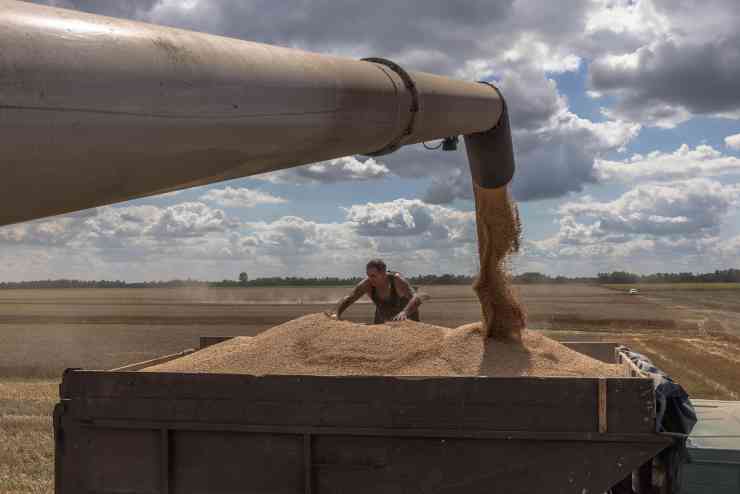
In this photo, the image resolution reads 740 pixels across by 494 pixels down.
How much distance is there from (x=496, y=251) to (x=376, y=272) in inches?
48.3

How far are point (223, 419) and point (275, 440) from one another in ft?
0.99

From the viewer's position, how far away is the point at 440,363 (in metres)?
4.79

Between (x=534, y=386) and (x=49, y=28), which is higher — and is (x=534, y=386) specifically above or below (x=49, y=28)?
below

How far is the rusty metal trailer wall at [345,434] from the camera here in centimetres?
368

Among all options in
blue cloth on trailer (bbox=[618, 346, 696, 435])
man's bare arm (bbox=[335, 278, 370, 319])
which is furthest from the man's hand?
blue cloth on trailer (bbox=[618, 346, 696, 435])

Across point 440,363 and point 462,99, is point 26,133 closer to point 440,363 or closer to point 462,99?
point 462,99

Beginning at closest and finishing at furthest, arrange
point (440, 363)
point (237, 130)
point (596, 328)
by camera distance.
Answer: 1. point (237, 130)
2. point (440, 363)
3. point (596, 328)

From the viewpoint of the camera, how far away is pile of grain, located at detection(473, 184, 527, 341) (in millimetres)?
5750

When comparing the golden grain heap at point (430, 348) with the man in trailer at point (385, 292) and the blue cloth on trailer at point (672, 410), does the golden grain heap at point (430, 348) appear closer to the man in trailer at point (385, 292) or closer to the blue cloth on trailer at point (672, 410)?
the blue cloth on trailer at point (672, 410)

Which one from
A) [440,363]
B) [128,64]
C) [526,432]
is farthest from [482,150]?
[128,64]

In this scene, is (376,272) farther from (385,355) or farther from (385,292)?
(385,355)

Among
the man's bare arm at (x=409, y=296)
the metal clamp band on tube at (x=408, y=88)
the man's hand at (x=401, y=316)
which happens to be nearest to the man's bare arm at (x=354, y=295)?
the man's bare arm at (x=409, y=296)

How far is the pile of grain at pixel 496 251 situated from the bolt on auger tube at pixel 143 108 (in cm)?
369

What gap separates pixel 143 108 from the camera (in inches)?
56.0
